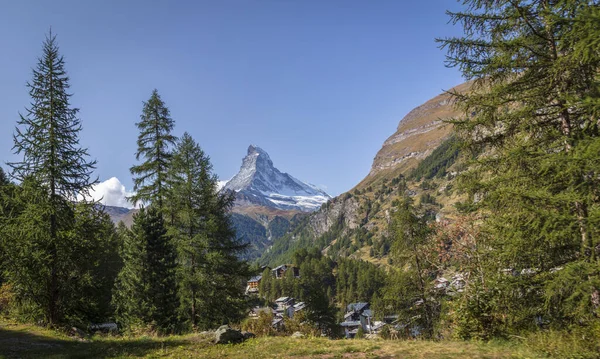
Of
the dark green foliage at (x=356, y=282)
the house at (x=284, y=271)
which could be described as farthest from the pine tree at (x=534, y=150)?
the house at (x=284, y=271)

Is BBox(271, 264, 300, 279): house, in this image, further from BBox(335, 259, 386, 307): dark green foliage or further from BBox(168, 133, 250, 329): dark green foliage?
BBox(168, 133, 250, 329): dark green foliage

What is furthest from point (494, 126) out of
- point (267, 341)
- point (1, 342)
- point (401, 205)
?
point (1, 342)

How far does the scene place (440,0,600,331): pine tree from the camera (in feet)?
28.8

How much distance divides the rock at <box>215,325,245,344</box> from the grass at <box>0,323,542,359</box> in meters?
0.38

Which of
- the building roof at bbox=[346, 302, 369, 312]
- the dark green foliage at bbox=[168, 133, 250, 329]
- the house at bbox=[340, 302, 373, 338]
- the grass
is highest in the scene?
the dark green foliage at bbox=[168, 133, 250, 329]

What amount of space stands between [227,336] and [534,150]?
12.3 meters

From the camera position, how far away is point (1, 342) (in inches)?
515

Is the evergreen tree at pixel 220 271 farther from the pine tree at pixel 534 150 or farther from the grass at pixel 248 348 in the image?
the pine tree at pixel 534 150

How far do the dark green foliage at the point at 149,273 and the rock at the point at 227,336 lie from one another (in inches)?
607

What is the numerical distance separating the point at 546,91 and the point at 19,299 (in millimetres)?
23981

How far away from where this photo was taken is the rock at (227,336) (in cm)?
1298

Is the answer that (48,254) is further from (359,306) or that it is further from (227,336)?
(359,306)

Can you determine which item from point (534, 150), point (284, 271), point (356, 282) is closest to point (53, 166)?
point (534, 150)

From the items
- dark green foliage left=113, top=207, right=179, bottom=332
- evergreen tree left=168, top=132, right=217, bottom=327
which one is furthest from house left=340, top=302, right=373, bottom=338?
evergreen tree left=168, top=132, right=217, bottom=327
